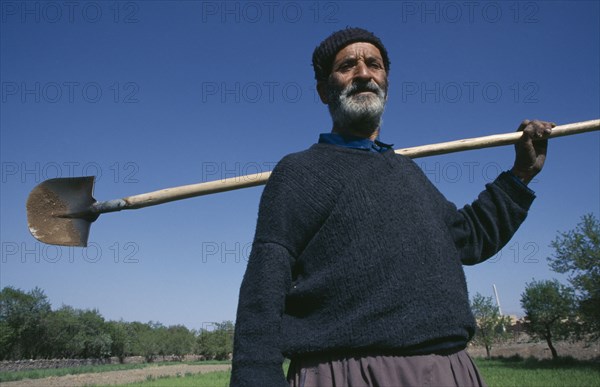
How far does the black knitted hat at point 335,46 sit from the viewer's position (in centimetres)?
166

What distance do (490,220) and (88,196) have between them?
209cm

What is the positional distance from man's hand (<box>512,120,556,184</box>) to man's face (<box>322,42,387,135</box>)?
0.73 m

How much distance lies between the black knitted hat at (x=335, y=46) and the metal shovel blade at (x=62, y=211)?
152 cm

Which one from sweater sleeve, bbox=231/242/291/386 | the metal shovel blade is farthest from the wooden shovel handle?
sweater sleeve, bbox=231/242/291/386

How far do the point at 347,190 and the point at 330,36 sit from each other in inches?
28.7

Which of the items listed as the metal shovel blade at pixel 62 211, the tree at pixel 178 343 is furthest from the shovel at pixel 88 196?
the tree at pixel 178 343

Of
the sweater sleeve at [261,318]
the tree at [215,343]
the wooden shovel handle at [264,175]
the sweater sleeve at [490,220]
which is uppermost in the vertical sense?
the wooden shovel handle at [264,175]

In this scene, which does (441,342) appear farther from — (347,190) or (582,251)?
(582,251)

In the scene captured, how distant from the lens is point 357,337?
1.15 metres

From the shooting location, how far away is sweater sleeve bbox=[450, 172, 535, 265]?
5.33 feet

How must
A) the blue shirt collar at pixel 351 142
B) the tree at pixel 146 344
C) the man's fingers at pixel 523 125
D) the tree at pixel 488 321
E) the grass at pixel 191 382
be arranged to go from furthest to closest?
1. the tree at pixel 146 344
2. the tree at pixel 488 321
3. the grass at pixel 191 382
4. the man's fingers at pixel 523 125
5. the blue shirt collar at pixel 351 142

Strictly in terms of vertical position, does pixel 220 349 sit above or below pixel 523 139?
below

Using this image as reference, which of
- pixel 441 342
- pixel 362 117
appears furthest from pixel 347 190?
pixel 441 342

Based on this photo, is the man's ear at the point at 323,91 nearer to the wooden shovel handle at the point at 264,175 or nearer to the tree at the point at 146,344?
the wooden shovel handle at the point at 264,175
